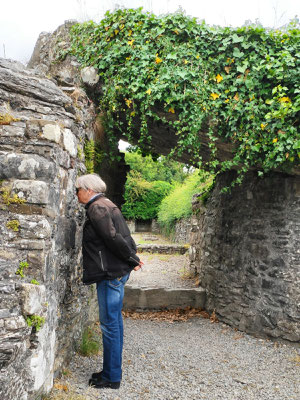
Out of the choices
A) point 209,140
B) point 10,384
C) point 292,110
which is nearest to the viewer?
point 10,384

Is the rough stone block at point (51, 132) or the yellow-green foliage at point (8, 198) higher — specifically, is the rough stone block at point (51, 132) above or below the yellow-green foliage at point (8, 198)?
above

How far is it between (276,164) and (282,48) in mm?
1411

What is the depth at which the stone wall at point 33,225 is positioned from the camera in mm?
2303

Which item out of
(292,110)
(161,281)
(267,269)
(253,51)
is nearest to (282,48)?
(253,51)

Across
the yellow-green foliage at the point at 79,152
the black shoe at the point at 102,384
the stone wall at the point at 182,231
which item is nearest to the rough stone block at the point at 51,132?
the yellow-green foliage at the point at 79,152

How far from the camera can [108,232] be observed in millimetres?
3025

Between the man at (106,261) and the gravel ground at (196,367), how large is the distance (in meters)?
0.32

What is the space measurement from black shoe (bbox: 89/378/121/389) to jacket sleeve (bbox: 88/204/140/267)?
1146 millimetres

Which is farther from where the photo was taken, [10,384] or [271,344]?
[271,344]

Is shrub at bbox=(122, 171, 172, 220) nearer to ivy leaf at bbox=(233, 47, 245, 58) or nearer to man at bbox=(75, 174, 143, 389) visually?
ivy leaf at bbox=(233, 47, 245, 58)

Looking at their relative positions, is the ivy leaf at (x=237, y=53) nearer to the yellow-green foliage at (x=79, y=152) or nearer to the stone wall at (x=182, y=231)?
the yellow-green foliage at (x=79, y=152)

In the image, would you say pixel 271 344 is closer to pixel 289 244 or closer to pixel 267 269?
pixel 267 269

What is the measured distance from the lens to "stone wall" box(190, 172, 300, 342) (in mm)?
4965

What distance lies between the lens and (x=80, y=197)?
10.6 ft
